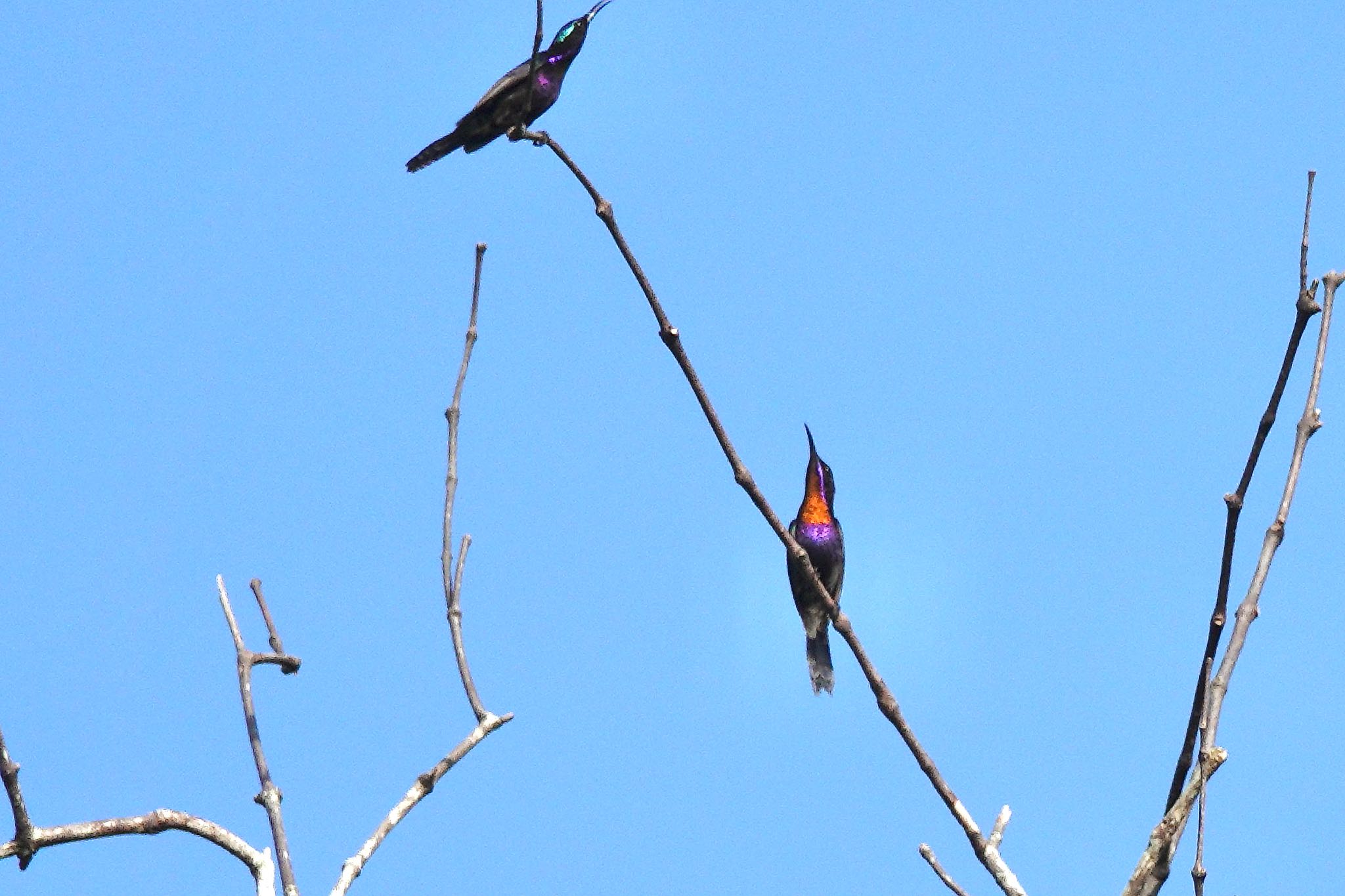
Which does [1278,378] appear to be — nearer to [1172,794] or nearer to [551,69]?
[1172,794]

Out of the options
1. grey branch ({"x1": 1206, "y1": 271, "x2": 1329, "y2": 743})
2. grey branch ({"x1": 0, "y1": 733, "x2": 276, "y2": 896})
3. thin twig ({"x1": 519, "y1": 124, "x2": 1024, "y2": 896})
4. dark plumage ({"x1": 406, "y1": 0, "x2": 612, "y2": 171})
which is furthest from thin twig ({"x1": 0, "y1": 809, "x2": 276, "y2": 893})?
dark plumage ({"x1": 406, "y1": 0, "x2": 612, "y2": 171})

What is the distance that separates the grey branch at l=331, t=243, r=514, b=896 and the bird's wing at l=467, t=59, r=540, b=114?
4.10 meters

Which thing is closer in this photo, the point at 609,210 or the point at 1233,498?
the point at 1233,498

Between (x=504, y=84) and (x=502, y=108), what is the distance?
139mm

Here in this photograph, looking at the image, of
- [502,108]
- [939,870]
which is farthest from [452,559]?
[502,108]

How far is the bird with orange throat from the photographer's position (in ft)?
26.0

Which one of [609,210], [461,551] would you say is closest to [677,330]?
[609,210]

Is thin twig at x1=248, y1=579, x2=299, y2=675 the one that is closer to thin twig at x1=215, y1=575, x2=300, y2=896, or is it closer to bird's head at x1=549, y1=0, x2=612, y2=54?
thin twig at x1=215, y1=575, x2=300, y2=896

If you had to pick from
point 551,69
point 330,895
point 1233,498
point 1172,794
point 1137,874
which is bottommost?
point 330,895

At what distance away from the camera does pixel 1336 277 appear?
261 cm

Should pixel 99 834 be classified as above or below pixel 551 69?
below

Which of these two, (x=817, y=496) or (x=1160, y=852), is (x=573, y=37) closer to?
(x=817, y=496)

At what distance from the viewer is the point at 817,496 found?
8.00 m

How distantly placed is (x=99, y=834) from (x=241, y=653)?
406 millimetres
